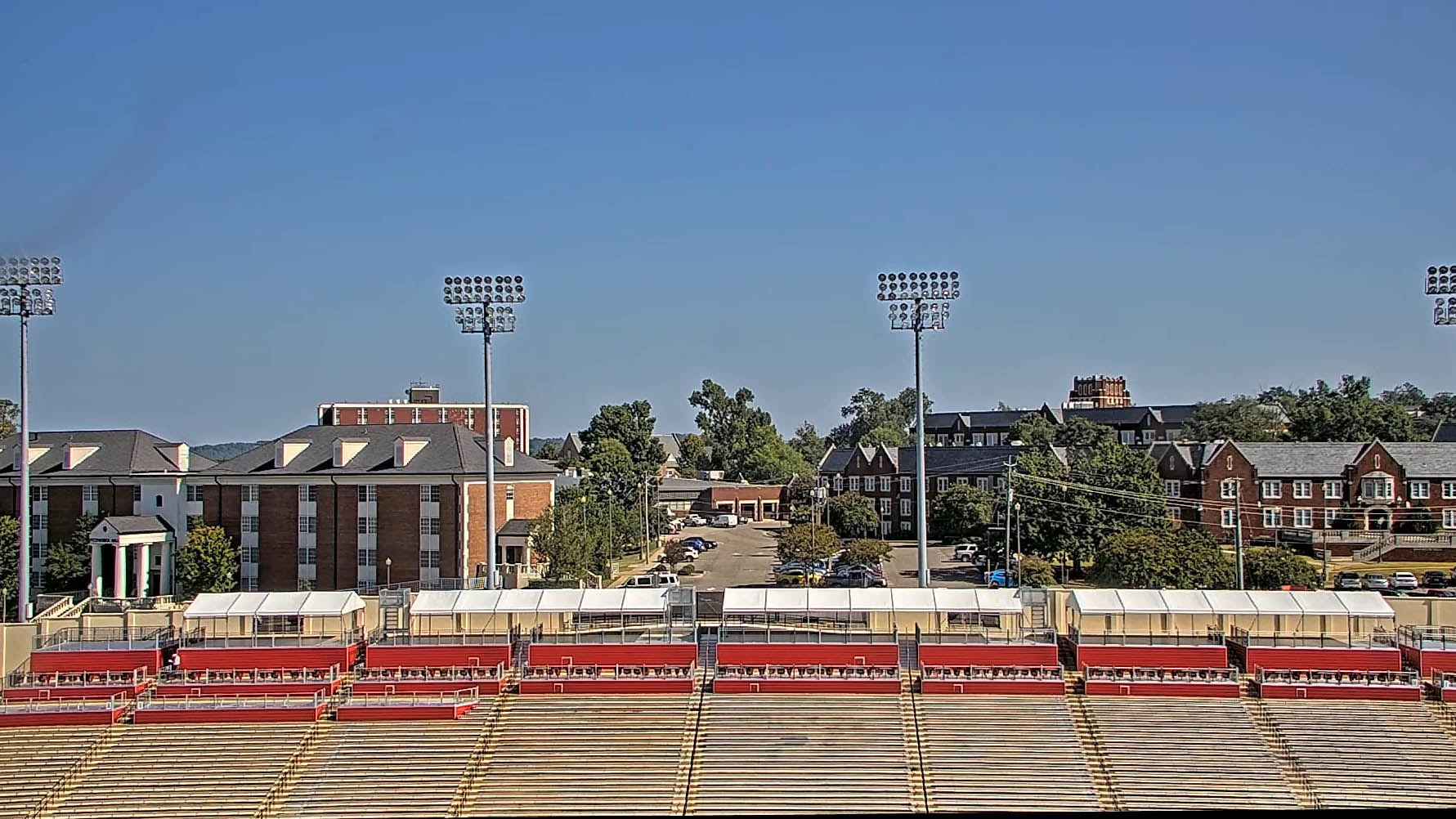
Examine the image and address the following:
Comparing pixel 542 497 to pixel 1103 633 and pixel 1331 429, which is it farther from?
pixel 1331 429

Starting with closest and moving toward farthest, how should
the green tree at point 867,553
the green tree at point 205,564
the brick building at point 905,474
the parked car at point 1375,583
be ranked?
the green tree at point 205,564, the parked car at point 1375,583, the green tree at point 867,553, the brick building at point 905,474

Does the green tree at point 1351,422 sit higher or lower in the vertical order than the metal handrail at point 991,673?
higher

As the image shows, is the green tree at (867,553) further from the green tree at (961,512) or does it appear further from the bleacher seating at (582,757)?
the bleacher seating at (582,757)

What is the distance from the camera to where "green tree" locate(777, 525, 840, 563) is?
5044cm

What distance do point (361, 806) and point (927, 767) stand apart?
10552 mm

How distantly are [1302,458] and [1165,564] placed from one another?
83.0 ft

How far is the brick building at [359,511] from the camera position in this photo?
4328 centimetres

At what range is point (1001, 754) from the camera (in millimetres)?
24859

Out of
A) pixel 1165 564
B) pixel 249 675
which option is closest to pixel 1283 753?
pixel 1165 564

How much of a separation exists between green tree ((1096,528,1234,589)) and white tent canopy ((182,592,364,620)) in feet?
72.6

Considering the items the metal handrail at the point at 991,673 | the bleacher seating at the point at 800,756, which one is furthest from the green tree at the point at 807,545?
the bleacher seating at the point at 800,756

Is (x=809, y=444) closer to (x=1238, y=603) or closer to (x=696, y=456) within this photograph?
(x=696, y=456)

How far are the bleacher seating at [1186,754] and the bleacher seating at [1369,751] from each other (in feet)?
2.50

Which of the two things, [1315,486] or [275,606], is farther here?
[1315,486]
